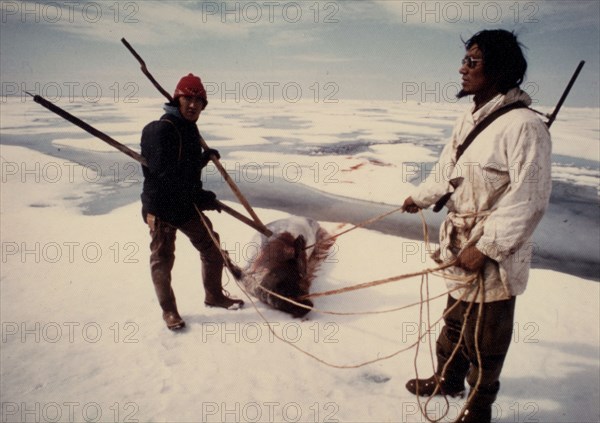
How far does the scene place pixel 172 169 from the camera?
8.25ft

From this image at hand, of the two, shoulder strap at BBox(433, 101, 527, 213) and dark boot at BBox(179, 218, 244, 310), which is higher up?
shoulder strap at BBox(433, 101, 527, 213)

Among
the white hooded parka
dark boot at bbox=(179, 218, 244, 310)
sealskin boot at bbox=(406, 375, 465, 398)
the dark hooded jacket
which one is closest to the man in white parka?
the white hooded parka

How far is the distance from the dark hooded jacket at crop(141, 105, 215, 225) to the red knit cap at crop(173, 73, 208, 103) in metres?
0.13

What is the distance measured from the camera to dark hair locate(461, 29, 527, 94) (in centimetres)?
165

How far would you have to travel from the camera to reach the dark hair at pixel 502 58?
5.41ft

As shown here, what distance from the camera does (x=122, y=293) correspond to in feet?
11.2

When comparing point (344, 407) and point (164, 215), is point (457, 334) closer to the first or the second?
point (344, 407)

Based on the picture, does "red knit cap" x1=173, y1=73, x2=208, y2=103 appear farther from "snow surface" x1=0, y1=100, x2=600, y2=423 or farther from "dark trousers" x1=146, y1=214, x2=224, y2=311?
"snow surface" x1=0, y1=100, x2=600, y2=423

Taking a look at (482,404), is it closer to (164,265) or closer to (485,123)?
(485,123)

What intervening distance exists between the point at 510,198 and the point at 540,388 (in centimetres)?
171

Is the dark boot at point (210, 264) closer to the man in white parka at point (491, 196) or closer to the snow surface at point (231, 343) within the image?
the snow surface at point (231, 343)

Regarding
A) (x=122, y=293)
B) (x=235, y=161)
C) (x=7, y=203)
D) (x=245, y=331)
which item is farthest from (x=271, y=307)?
(x=235, y=161)

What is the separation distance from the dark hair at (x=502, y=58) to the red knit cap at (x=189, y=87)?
Answer: 1868mm

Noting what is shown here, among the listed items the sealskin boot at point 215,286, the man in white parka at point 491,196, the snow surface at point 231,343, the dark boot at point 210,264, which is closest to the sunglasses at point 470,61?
the man in white parka at point 491,196
